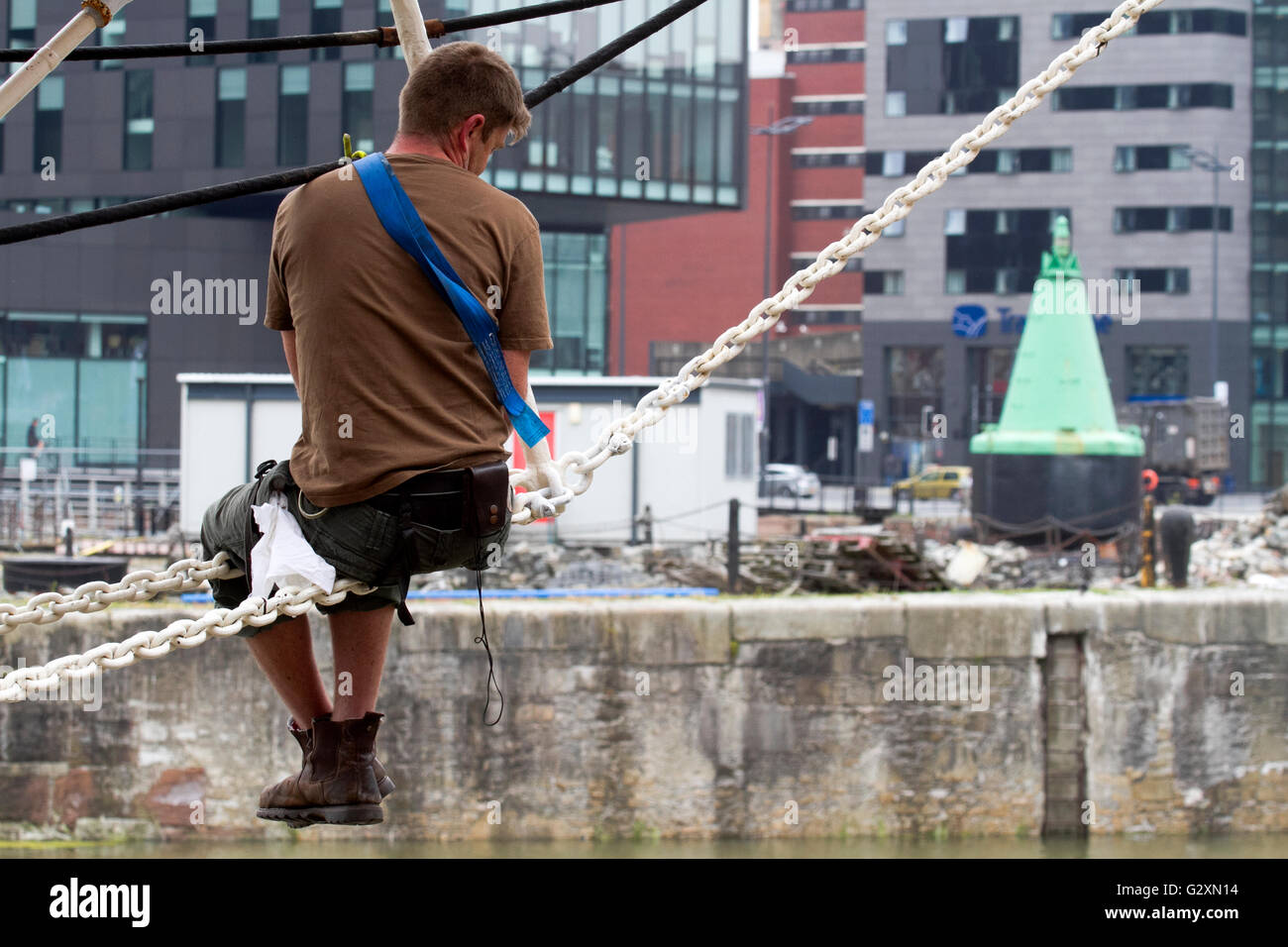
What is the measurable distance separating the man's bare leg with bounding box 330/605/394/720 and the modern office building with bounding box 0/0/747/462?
113 feet

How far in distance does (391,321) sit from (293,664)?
2.69 ft

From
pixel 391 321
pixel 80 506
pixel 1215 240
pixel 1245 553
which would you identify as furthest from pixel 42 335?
pixel 391 321

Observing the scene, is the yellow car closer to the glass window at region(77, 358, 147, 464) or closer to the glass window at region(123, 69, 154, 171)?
the glass window at region(77, 358, 147, 464)

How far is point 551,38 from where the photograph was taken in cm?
3619

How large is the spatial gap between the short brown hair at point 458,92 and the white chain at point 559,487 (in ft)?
2.16

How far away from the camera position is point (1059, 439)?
2294 cm

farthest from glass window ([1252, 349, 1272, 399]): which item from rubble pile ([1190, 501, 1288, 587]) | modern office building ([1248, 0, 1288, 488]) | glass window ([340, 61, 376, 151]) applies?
rubble pile ([1190, 501, 1288, 587])

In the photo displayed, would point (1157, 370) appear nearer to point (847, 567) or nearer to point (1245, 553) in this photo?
point (1245, 553)

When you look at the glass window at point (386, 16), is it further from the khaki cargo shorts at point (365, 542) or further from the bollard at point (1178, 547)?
the khaki cargo shorts at point (365, 542)

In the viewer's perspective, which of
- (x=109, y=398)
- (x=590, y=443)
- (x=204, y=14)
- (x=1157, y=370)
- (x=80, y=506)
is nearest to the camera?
(x=590, y=443)

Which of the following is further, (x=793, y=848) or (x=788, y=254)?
(x=788, y=254)

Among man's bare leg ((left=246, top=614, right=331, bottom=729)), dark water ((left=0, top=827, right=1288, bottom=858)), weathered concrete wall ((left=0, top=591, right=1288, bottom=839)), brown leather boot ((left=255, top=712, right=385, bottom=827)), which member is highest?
man's bare leg ((left=246, top=614, right=331, bottom=729))

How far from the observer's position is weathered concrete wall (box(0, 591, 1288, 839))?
13.1 m

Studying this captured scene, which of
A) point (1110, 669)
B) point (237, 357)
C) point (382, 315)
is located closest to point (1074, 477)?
point (1110, 669)
